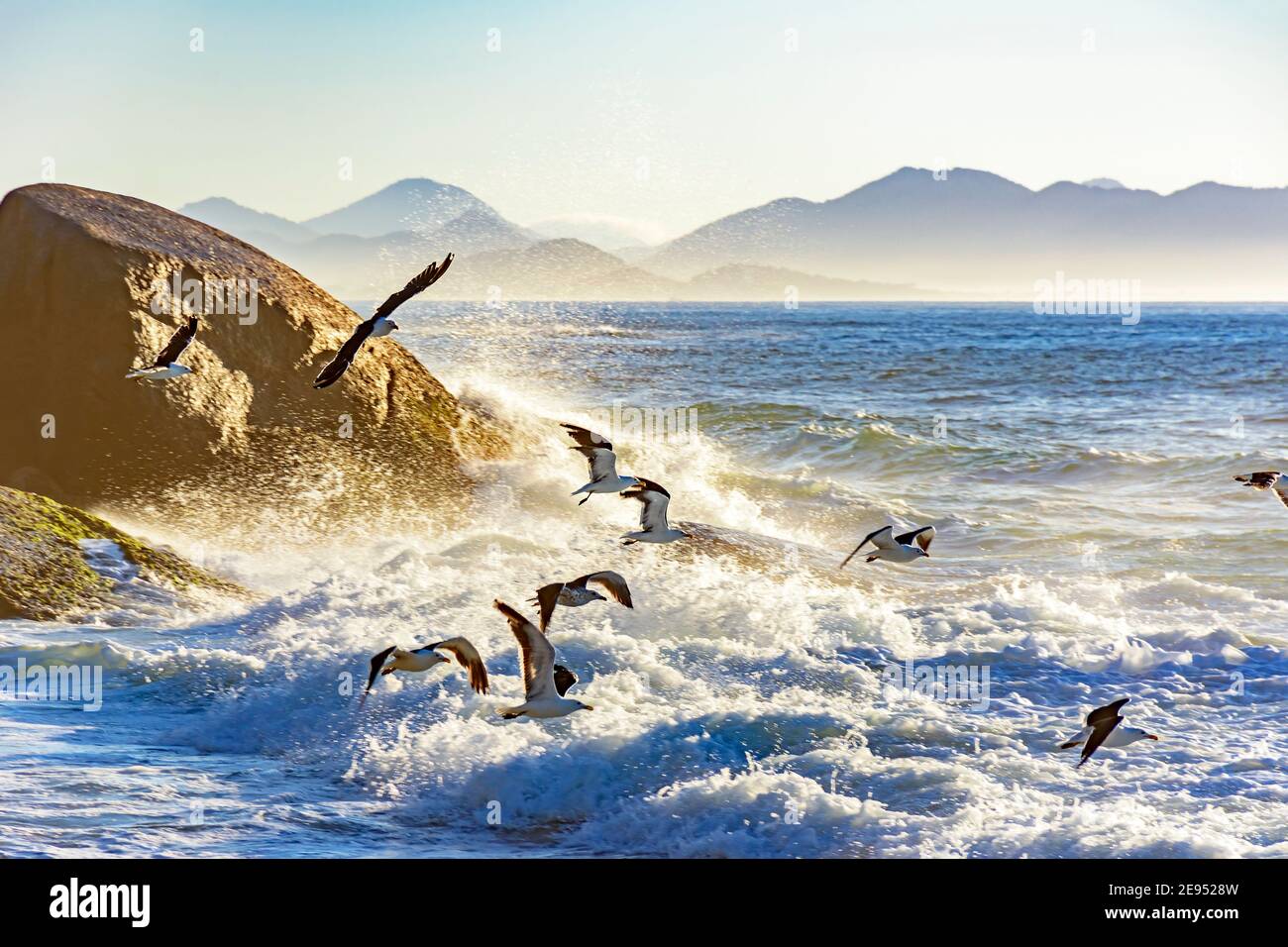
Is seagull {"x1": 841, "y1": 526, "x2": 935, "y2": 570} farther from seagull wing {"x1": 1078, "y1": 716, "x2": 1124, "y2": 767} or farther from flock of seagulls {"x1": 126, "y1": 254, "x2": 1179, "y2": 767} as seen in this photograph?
seagull wing {"x1": 1078, "y1": 716, "x2": 1124, "y2": 767}

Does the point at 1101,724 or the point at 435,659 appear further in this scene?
the point at 435,659

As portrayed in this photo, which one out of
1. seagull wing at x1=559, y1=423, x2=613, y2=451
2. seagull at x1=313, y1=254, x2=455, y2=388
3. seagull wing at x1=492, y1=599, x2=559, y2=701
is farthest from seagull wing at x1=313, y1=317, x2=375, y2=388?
seagull wing at x1=492, y1=599, x2=559, y2=701

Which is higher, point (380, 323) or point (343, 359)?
point (380, 323)

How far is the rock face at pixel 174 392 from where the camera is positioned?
46.1 ft

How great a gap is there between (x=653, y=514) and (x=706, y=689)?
5.16 ft

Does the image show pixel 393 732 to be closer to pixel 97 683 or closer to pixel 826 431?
pixel 97 683

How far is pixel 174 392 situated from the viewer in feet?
46.8

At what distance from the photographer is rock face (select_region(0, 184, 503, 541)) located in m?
14.1

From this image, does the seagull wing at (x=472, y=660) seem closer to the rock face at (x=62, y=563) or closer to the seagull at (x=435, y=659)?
the seagull at (x=435, y=659)

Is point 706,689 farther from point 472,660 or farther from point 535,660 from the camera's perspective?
point 472,660

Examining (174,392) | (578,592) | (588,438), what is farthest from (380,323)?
(174,392)

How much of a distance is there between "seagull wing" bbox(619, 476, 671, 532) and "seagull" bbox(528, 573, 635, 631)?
107 centimetres

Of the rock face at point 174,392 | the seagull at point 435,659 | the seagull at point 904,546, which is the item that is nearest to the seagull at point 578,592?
the seagull at point 435,659
